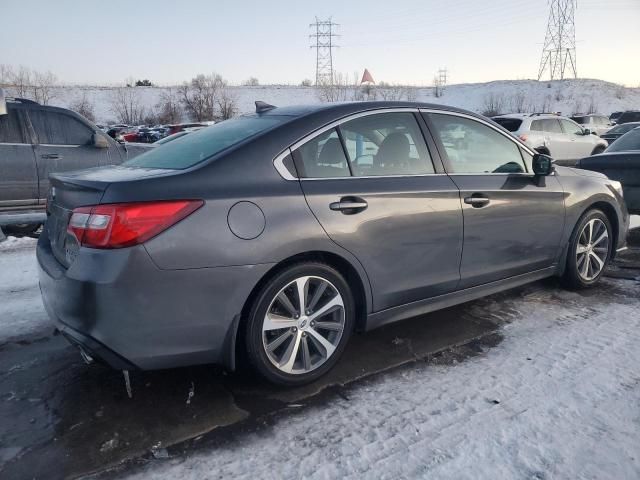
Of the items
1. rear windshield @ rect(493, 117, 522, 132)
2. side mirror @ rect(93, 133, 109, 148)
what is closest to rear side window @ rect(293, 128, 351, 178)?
side mirror @ rect(93, 133, 109, 148)

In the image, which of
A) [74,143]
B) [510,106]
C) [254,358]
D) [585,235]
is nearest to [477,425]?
[254,358]

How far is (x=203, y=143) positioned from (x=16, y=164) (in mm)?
5516

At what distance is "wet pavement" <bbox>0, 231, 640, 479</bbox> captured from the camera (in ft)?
7.84

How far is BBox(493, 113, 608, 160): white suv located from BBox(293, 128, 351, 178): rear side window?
11.4 meters

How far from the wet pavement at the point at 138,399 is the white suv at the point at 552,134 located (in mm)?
11193

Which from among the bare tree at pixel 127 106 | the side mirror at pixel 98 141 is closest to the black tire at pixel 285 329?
the side mirror at pixel 98 141

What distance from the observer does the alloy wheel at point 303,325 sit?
2.81 metres

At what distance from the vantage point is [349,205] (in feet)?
9.75

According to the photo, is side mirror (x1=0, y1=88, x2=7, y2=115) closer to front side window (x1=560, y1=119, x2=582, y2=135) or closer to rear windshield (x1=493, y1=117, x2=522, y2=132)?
rear windshield (x1=493, y1=117, x2=522, y2=132)

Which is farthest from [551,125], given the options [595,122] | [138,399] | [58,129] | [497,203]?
[138,399]

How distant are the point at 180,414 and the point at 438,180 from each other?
2117 millimetres

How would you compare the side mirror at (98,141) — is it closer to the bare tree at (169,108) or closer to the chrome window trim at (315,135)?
the chrome window trim at (315,135)

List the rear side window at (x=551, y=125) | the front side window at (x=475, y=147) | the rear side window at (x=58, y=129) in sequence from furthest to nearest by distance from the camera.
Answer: the rear side window at (x=551, y=125), the rear side window at (x=58, y=129), the front side window at (x=475, y=147)

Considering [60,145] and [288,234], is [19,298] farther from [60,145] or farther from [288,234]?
[60,145]
